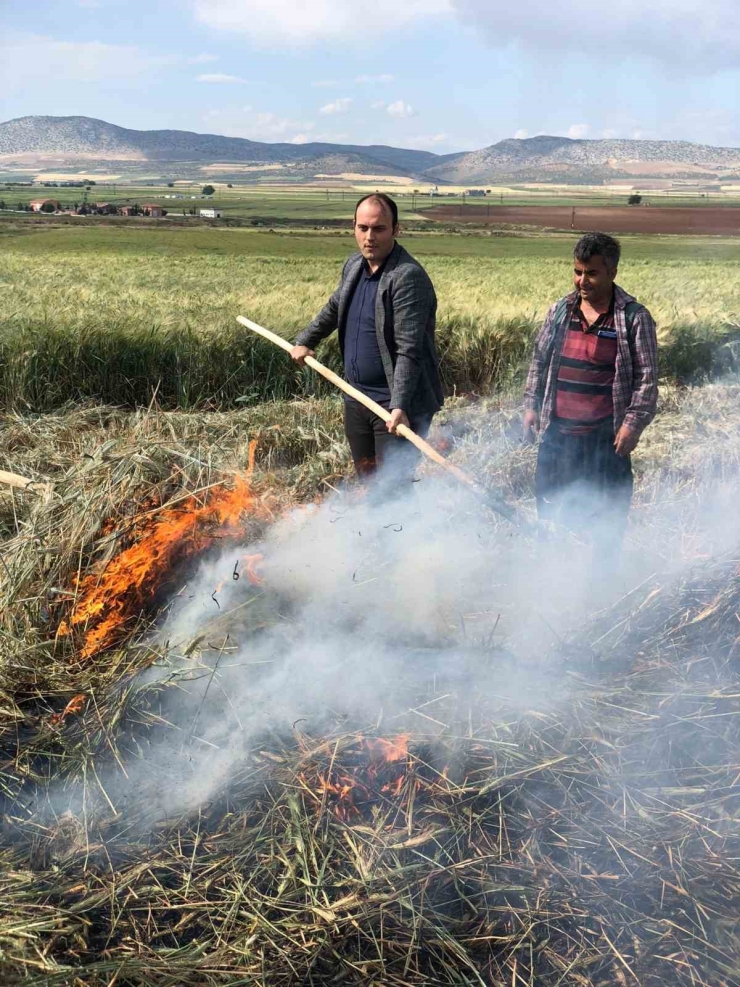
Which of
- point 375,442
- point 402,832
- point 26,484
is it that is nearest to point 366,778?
point 402,832

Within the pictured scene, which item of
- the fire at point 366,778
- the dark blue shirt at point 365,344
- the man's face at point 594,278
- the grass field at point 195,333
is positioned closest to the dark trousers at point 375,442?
the dark blue shirt at point 365,344

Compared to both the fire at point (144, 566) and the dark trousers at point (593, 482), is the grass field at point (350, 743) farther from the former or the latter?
the dark trousers at point (593, 482)

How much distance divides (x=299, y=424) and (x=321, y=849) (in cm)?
429

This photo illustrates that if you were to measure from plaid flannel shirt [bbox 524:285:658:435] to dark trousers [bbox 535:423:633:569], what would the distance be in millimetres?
159

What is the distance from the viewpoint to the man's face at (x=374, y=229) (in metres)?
3.35

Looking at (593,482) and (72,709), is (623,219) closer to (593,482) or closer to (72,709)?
(593,482)

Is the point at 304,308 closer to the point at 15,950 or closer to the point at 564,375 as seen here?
the point at 564,375

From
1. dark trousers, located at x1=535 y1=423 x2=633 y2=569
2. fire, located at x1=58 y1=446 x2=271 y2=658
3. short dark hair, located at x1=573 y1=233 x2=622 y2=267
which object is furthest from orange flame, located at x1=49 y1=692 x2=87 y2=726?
short dark hair, located at x1=573 y1=233 x2=622 y2=267

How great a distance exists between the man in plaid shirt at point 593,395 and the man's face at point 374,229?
83 centimetres

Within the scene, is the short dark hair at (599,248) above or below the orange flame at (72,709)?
above

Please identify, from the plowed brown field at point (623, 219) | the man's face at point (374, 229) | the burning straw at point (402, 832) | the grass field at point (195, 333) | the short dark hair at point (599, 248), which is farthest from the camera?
the plowed brown field at point (623, 219)

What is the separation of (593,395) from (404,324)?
0.92m

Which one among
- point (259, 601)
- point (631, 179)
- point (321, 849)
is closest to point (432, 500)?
point (259, 601)

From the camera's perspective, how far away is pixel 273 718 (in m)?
2.65
